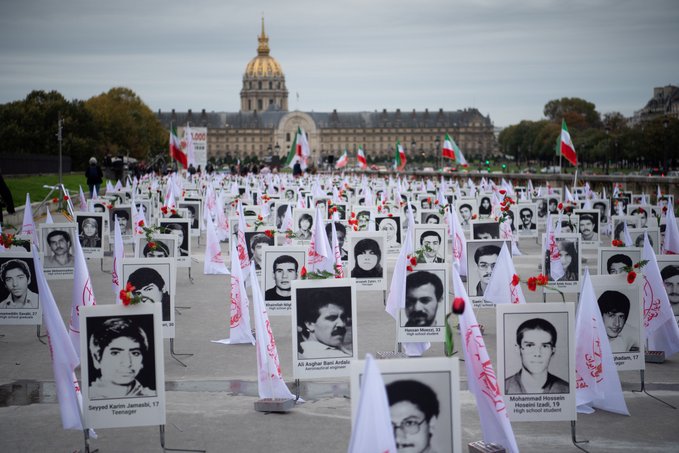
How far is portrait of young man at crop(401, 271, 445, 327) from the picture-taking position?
34.6 ft

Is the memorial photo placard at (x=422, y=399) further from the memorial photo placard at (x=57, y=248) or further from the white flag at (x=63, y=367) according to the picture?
the memorial photo placard at (x=57, y=248)

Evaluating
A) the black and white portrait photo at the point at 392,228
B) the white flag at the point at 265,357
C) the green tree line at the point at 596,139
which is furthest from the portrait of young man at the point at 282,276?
the green tree line at the point at 596,139

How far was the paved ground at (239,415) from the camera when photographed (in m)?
7.78

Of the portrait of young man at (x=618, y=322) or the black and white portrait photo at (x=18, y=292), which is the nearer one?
the portrait of young man at (x=618, y=322)

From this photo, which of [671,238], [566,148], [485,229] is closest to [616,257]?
[671,238]

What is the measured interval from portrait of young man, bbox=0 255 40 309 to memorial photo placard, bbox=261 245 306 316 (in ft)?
8.79

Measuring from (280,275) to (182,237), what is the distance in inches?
218

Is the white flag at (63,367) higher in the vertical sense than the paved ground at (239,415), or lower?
higher

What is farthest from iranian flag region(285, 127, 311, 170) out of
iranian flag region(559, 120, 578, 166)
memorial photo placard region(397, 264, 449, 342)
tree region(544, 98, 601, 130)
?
tree region(544, 98, 601, 130)

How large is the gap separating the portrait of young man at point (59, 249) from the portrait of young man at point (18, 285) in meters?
3.99

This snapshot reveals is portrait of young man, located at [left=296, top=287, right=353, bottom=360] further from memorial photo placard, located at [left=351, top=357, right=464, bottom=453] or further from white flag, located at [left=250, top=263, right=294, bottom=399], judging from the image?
memorial photo placard, located at [left=351, top=357, right=464, bottom=453]

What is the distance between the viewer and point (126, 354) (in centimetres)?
742

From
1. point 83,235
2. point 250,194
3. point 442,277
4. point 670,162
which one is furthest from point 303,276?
point 670,162

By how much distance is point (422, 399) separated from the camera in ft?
18.9
